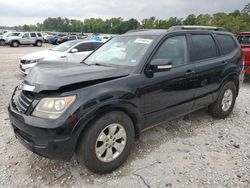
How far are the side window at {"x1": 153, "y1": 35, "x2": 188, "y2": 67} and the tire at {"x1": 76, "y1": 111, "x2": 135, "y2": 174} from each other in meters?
1.10

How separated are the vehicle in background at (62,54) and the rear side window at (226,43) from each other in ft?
18.0

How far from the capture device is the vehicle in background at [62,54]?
367 inches

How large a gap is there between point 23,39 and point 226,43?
2813 centimetres

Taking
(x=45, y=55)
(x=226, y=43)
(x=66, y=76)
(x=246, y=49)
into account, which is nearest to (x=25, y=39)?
(x=45, y=55)

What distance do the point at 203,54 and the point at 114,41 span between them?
158cm

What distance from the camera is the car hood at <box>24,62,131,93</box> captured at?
284 cm

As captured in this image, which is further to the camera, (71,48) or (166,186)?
(71,48)

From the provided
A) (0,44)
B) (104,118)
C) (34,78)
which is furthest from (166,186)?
(0,44)

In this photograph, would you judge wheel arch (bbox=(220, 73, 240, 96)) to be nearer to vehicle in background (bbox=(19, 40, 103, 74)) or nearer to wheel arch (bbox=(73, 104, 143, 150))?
wheel arch (bbox=(73, 104, 143, 150))

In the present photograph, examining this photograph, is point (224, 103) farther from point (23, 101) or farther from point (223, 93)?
point (23, 101)

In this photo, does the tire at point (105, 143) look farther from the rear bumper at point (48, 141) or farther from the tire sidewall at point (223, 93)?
the tire sidewall at point (223, 93)

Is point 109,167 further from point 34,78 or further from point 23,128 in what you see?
point 34,78

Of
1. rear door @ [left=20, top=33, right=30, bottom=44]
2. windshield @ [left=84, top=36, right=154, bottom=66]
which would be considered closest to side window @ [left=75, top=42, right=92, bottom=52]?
windshield @ [left=84, top=36, right=154, bottom=66]

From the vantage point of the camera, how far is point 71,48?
10.2 meters
